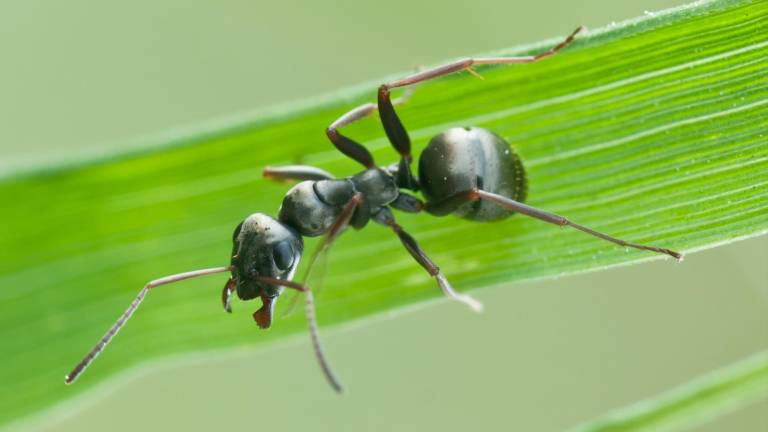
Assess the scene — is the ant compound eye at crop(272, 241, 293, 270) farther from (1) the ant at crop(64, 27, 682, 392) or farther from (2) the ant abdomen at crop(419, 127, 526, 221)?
(2) the ant abdomen at crop(419, 127, 526, 221)

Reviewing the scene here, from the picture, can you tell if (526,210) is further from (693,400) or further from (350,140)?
(693,400)

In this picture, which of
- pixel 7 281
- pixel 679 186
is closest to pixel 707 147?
pixel 679 186

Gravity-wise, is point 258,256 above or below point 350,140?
below

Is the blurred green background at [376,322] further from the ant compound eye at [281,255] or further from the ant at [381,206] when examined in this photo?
the ant compound eye at [281,255]

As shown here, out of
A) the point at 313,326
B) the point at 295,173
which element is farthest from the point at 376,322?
the point at 313,326

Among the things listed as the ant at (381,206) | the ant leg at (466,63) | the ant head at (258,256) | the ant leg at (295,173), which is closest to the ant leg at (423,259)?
the ant at (381,206)

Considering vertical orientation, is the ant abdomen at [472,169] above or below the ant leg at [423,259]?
above
